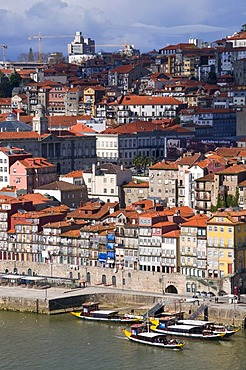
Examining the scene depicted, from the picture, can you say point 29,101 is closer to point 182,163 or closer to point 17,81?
point 17,81

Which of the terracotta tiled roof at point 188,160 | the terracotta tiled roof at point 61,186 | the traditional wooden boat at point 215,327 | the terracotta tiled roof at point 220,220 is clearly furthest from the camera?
the terracotta tiled roof at point 188,160

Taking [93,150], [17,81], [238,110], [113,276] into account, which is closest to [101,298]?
[113,276]

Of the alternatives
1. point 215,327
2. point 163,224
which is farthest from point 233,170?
point 215,327

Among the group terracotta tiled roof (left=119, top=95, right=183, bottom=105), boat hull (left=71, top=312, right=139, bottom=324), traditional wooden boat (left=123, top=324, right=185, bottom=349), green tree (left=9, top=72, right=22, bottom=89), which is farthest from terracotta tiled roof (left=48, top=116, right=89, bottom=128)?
traditional wooden boat (left=123, top=324, right=185, bottom=349)

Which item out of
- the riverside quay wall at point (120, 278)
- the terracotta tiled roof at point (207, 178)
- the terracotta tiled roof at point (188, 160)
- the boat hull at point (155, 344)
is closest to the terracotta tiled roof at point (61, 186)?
the terracotta tiled roof at point (188, 160)

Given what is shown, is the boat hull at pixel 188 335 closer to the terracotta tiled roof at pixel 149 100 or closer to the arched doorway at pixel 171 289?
the arched doorway at pixel 171 289

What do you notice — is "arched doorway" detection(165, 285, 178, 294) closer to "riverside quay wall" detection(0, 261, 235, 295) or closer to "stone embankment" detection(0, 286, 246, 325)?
"riverside quay wall" detection(0, 261, 235, 295)
